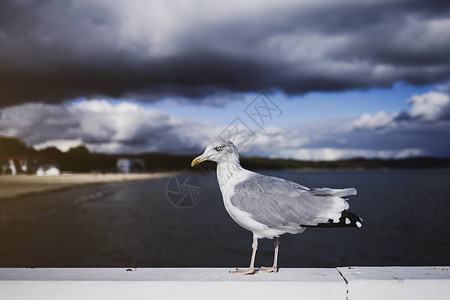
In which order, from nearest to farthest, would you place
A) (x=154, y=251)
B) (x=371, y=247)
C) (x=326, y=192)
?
(x=326, y=192)
(x=154, y=251)
(x=371, y=247)

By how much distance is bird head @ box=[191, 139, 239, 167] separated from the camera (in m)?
2.66

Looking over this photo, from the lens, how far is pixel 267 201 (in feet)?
8.60

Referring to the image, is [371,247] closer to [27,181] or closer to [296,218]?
[27,181]

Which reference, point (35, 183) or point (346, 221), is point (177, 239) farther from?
point (346, 221)

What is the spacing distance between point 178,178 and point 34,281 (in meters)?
1.17

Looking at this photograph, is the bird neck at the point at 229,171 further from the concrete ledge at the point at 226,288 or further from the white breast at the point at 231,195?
the concrete ledge at the point at 226,288

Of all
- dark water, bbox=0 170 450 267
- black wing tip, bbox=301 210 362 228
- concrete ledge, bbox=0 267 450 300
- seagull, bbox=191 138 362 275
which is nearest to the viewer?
concrete ledge, bbox=0 267 450 300

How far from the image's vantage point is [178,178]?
2.99 metres

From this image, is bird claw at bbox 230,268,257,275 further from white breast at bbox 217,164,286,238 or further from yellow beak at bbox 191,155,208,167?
yellow beak at bbox 191,155,208,167

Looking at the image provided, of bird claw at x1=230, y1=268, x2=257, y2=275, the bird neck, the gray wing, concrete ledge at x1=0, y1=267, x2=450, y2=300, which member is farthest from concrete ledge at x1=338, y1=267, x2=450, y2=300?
the bird neck

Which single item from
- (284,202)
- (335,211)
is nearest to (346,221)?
(335,211)

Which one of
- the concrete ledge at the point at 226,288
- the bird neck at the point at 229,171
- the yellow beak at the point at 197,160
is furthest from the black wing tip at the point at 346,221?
the yellow beak at the point at 197,160

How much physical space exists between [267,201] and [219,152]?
45 cm

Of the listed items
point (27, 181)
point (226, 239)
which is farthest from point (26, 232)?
point (226, 239)
